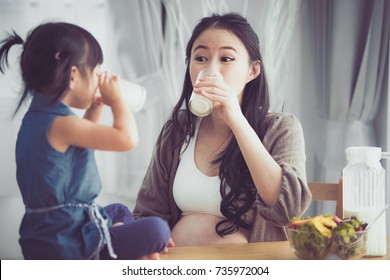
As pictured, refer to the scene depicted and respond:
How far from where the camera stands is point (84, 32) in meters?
0.91

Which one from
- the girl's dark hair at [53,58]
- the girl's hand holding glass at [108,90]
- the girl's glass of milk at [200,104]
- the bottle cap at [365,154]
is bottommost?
the bottle cap at [365,154]

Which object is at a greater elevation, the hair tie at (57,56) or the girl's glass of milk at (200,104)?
the hair tie at (57,56)

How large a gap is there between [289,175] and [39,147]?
0.50m

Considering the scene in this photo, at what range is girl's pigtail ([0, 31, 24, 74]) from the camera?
916mm

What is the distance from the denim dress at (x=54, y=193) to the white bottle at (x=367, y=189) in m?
0.51

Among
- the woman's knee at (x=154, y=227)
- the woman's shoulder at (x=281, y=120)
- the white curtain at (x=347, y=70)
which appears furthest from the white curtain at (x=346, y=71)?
the woman's knee at (x=154, y=227)

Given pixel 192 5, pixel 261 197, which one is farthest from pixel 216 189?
pixel 192 5

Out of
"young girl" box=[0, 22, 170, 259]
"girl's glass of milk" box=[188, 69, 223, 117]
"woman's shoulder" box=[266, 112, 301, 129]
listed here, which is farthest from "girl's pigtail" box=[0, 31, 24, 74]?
"woman's shoulder" box=[266, 112, 301, 129]

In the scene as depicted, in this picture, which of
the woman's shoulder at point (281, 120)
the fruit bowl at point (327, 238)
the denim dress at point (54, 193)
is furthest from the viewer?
the woman's shoulder at point (281, 120)

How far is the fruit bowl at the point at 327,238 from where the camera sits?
96 centimetres

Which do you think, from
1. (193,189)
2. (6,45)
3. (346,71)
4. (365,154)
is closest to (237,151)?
(193,189)

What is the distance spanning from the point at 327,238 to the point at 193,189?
0.31 metres

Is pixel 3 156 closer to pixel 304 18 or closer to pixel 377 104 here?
pixel 304 18

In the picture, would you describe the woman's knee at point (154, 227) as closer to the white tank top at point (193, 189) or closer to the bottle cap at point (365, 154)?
the white tank top at point (193, 189)
